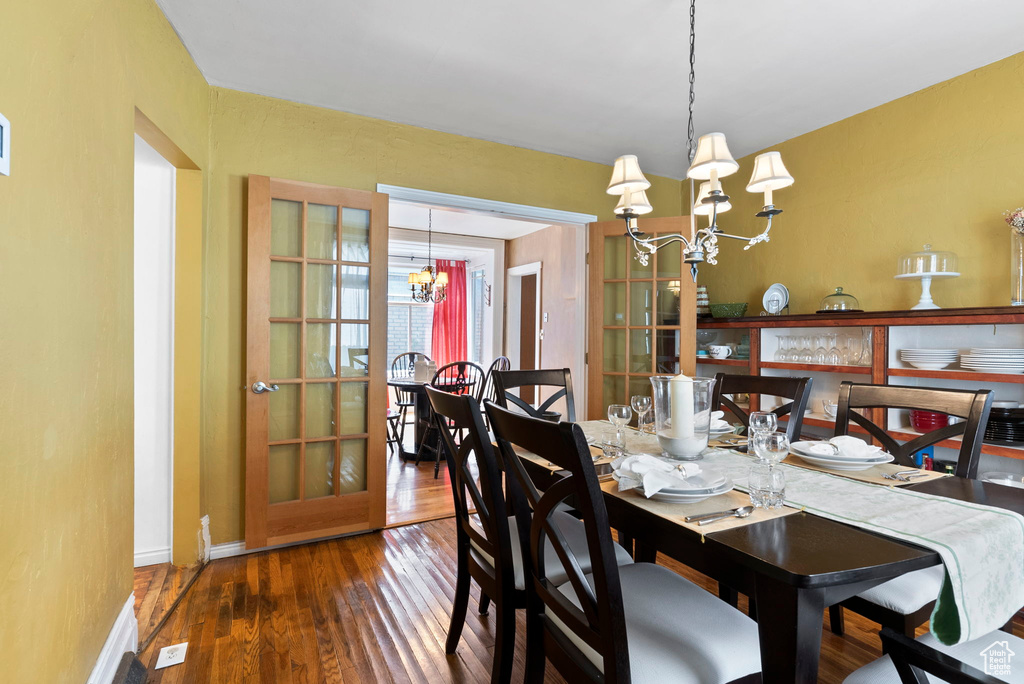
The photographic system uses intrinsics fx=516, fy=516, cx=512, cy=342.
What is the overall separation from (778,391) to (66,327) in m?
2.53

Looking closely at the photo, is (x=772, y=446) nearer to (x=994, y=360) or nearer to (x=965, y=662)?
(x=965, y=662)

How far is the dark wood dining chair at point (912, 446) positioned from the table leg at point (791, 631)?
32 centimetres

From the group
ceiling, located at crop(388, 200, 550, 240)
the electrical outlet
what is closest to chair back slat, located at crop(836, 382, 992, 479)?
the electrical outlet

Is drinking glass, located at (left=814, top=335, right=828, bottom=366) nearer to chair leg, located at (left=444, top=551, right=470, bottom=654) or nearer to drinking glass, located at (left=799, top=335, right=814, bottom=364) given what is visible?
drinking glass, located at (left=799, top=335, right=814, bottom=364)

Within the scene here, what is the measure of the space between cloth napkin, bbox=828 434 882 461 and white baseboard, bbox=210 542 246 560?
2.86 meters

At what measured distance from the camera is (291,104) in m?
2.96

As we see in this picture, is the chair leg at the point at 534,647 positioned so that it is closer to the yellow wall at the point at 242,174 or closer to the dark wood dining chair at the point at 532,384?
the dark wood dining chair at the point at 532,384

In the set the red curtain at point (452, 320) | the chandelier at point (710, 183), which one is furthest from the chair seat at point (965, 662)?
the red curtain at point (452, 320)

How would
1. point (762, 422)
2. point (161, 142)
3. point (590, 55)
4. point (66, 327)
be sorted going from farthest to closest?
point (590, 55) → point (161, 142) → point (762, 422) → point (66, 327)

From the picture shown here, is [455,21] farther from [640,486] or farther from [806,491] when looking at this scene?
[806,491]

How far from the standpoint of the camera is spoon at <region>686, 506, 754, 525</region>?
1148mm

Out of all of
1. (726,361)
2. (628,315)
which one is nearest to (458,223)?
(628,315)

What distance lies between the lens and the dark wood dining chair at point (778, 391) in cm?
214

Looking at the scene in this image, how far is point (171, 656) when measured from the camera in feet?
6.15
